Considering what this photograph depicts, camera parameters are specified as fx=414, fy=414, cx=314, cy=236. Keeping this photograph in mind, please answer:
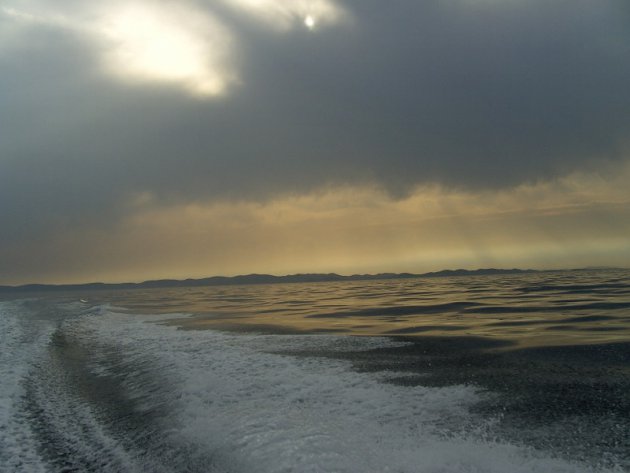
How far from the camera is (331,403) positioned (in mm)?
9438

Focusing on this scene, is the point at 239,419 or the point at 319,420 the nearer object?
the point at 319,420

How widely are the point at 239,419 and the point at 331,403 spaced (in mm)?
2099

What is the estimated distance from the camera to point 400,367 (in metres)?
12.5

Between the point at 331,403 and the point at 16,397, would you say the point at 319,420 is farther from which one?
the point at 16,397

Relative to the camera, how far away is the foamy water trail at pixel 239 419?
668cm

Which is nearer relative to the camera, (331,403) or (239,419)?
(239,419)

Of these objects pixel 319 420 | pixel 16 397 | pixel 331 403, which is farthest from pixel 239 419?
pixel 16 397

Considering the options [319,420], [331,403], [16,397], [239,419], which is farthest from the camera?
[16,397]

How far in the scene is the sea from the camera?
6.75m

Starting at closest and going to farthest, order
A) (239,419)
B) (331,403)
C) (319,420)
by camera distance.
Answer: (319,420)
(239,419)
(331,403)

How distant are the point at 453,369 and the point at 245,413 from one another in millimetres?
6216

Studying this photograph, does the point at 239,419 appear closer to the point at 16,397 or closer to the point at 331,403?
the point at 331,403

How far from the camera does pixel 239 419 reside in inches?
342

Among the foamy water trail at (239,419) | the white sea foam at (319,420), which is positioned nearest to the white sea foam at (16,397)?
the foamy water trail at (239,419)
